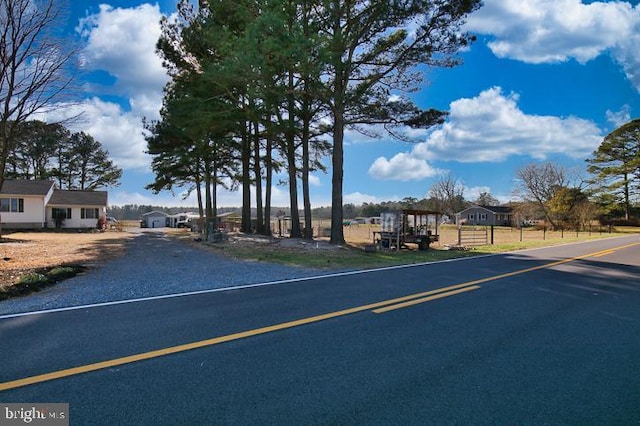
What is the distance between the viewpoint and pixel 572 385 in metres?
2.99

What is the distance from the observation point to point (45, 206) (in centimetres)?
3122

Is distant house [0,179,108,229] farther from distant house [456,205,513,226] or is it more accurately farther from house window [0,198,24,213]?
distant house [456,205,513,226]

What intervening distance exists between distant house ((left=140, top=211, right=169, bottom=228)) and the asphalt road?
60.4 m

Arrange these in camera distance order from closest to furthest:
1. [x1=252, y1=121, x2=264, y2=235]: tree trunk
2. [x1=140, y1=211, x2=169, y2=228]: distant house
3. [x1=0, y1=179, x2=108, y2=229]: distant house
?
[x1=252, y1=121, x2=264, y2=235]: tree trunk < [x1=0, y1=179, x2=108, y2=229]: distant house < [x1=140, y1=211, x2=169, y2=228]: distant house

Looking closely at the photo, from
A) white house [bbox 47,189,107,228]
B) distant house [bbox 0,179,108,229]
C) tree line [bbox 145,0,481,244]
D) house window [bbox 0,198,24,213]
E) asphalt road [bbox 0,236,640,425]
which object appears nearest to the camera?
asphalt road [bbox 0,236,640,425]

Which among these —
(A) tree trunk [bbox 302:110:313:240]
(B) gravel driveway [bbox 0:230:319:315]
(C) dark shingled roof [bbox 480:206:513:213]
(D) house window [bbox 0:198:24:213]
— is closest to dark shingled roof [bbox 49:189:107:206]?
(D) house window [bbox 0:198:24:213]

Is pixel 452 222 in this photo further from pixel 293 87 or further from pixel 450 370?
pixel 450 370

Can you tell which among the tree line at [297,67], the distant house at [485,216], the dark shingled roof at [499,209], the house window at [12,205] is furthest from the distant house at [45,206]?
the dark shingled roof at [499,209]

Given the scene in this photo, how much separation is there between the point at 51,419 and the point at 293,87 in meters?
15.7

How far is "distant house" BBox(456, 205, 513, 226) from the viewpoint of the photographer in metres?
67.8

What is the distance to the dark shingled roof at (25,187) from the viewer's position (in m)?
29.3

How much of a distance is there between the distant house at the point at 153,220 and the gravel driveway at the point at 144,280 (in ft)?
176

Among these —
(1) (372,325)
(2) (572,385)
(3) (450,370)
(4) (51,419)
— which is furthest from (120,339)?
(2) (572,385)

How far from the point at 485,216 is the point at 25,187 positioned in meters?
67.6
